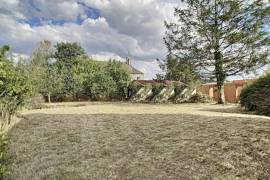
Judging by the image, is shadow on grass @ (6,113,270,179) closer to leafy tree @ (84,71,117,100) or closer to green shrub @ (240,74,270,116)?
green shrub @ (240,74,270,116)

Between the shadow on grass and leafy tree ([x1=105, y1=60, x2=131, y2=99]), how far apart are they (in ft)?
66.5

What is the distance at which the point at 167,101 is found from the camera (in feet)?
79.4

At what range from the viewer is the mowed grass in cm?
517

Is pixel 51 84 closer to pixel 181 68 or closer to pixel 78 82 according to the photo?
pixel 78 82

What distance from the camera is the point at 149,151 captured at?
252 inches

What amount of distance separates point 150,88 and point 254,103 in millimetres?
14228

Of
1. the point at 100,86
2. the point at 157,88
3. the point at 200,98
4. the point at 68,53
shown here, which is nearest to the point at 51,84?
the point at 100,86

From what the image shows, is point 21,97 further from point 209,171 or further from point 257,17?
point 257,17

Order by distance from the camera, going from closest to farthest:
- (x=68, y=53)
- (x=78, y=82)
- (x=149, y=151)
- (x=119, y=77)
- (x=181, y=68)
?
(x=149, y=151) < (x=181, y=68) < (x=119, y=77) < (x=78, y=82) < (x=68, y=53)

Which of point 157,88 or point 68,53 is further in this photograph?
point 68,53

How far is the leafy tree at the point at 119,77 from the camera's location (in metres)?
30.0

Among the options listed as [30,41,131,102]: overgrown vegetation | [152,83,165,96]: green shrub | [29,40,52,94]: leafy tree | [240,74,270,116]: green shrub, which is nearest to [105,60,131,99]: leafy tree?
[30,41,131,102]: overgrown vegetation

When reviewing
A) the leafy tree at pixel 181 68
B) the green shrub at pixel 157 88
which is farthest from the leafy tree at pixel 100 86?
the leafy tree at pixel 181 68

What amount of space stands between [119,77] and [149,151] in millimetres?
24279
